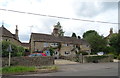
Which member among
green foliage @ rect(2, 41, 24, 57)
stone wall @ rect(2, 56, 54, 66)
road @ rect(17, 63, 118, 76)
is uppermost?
green foliage @ rect(2, 41, 24, 57)

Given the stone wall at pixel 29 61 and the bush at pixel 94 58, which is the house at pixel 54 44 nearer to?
the bush at pixel 94 58

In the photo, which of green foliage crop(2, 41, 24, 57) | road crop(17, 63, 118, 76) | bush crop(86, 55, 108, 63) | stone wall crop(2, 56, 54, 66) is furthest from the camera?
bush crop(86, 55, 108, 63)

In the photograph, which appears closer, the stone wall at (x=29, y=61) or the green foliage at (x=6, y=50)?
the green foliage at (x=6, y=50)

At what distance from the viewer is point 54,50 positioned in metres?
36.3


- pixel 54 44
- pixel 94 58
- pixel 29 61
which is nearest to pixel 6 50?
pixel 29 61

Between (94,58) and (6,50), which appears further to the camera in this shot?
(94,58)

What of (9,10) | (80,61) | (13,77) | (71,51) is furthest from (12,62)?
(71,51)

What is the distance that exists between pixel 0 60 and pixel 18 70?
4908 millimetres

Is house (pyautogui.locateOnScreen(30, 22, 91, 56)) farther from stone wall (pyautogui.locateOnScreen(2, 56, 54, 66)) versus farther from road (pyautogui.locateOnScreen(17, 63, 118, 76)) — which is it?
road (pyautogui.locateOnScreen(17, 63, 118, 76))

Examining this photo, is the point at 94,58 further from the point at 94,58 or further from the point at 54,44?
the point at 54,44

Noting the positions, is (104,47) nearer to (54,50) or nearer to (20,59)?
(54,50)

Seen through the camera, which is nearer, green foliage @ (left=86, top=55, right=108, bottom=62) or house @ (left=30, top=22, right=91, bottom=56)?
green foliage @ (left=86, top=55, right=108, bottom=62)

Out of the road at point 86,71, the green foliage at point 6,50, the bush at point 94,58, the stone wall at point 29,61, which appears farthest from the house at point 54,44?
the road at point 86,71

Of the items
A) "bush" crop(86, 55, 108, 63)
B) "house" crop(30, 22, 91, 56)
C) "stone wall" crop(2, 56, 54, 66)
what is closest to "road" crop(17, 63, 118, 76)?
"stone wall" crop(2, 56, 54, 66)
